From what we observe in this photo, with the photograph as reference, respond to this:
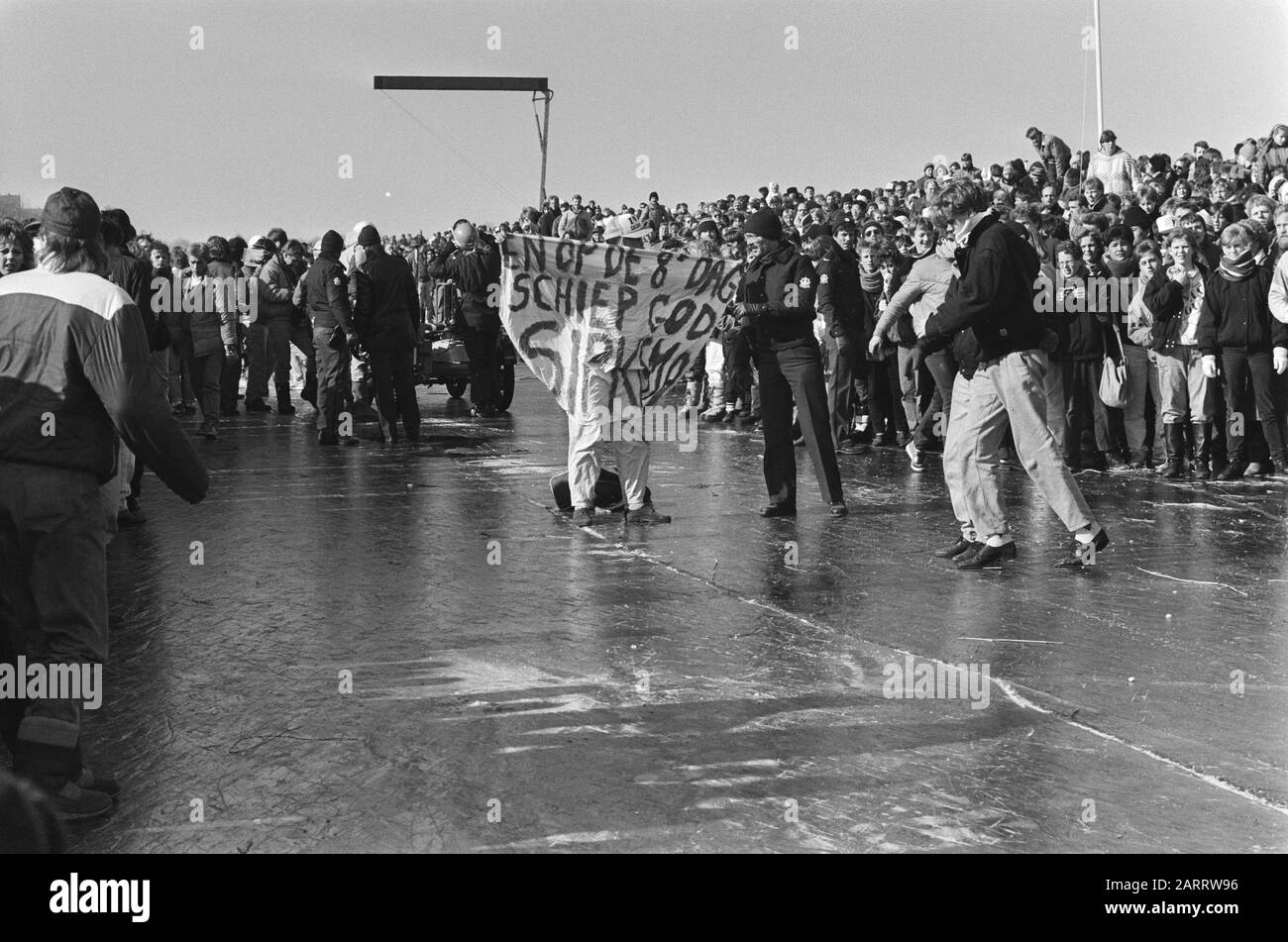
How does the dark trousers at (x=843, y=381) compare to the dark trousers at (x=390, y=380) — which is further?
the dark trousers at (x=390, y=380)

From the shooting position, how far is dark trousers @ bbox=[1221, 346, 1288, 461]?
41.3ft

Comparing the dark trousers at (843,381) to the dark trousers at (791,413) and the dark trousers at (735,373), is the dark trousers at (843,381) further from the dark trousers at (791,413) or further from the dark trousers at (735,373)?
the dark trousers at (791,413)

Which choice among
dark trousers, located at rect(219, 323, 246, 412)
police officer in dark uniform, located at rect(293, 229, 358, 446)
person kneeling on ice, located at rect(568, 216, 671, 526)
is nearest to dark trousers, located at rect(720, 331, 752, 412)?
police officer in dark uniform, located at rect(293, 229, 358, 446)

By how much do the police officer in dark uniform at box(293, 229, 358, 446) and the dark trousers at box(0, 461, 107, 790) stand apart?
10561 millimetres

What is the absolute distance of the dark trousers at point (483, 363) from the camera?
1883 centimetres

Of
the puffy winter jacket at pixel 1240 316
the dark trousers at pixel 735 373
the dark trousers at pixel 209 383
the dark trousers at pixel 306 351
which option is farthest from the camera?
the dark trousers at pixel 306 351

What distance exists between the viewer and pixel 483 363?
1914 centimetres

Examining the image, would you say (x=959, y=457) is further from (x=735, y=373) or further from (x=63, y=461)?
(x=735, y=373)

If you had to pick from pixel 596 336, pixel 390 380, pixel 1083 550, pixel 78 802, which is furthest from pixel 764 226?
pixel 78 802

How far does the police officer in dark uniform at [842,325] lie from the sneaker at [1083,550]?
578cm

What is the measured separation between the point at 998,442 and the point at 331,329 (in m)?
8.59

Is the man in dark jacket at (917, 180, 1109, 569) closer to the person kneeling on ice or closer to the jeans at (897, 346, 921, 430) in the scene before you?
the person kneeling on ice

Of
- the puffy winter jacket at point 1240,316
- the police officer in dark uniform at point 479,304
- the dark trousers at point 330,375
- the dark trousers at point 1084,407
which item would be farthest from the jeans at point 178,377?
the puffy winter jacket at point 1240,316
